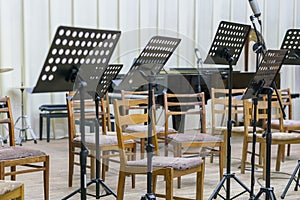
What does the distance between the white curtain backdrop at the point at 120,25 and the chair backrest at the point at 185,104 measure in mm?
1806

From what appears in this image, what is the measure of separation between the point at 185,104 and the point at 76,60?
6.64ft

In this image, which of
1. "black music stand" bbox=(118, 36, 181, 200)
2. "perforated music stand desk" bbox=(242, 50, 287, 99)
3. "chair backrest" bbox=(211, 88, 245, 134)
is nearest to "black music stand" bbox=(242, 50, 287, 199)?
"perforated music stand desk" bbox=(242, 50, 287, 99)

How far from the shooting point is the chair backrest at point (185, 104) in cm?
437

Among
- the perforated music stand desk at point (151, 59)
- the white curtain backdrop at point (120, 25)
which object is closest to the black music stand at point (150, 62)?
the perforated music stand desk at point (151, 59)

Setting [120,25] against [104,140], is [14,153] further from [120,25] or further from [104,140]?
[120,25]

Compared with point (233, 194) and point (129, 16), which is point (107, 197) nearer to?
point (233, 194)

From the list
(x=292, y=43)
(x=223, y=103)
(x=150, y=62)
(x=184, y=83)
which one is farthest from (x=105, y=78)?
(x=184, y=83)

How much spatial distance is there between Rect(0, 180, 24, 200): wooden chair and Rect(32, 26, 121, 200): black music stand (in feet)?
1.07

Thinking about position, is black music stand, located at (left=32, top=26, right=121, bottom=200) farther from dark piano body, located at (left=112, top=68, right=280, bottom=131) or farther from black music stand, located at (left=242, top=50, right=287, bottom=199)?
dark piano body, located at (left=112, top=68, right=280, bottom=131)

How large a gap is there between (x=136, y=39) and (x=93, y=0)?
885mm

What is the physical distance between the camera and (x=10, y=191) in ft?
8.48

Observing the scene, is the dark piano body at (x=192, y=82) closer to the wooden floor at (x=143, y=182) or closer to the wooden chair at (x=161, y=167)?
the wooden floor at (x=143, y=182)

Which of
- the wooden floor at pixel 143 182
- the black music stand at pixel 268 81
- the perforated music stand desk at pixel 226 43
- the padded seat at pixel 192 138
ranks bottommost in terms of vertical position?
the wooden floor at pixel 143 182

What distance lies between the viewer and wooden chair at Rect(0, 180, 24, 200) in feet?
8.35
